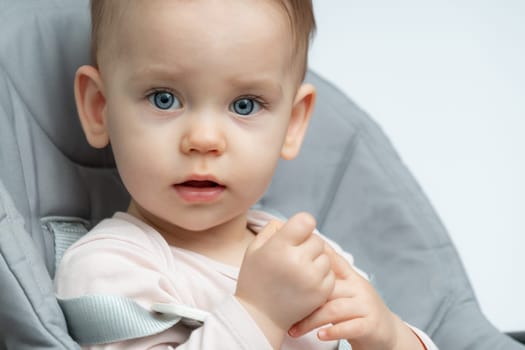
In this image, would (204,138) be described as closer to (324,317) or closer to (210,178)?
(210,178)

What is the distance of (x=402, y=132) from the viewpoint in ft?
7.39

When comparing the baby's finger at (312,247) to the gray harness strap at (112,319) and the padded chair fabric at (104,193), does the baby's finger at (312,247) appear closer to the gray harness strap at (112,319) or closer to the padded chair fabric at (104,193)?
the gray harness strap at (112,319)

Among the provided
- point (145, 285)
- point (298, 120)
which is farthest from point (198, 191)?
point (298, 120)

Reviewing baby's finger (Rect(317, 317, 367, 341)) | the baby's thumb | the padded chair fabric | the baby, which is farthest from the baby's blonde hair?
baby's finger (Rect(317, 317, 367, 341))

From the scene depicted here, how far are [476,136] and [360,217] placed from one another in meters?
0.82

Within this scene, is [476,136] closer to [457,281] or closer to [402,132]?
[402,132]

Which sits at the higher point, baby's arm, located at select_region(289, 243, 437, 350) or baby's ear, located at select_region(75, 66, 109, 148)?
baby's ear, located at select_region(75, 66, 109, 148)

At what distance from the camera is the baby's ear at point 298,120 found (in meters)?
1.32

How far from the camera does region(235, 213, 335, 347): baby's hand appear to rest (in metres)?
1.09

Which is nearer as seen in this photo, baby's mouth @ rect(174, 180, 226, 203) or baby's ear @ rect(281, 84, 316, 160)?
baby's mouth @ rect(174, 180, 226, 203)

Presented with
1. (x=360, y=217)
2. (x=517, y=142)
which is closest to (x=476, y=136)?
(x=517, y=142)

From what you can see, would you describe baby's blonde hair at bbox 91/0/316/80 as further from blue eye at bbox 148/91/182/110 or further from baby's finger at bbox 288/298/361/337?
baby's finger at bbox 288/298/361/337

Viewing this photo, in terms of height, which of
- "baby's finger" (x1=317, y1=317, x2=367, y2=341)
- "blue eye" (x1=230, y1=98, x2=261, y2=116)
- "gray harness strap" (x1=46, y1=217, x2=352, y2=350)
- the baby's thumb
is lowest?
"gray harness strap" (x1=46, y1=217, x2=352, y2=350)

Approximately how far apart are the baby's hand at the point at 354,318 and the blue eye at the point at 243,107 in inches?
7.3
